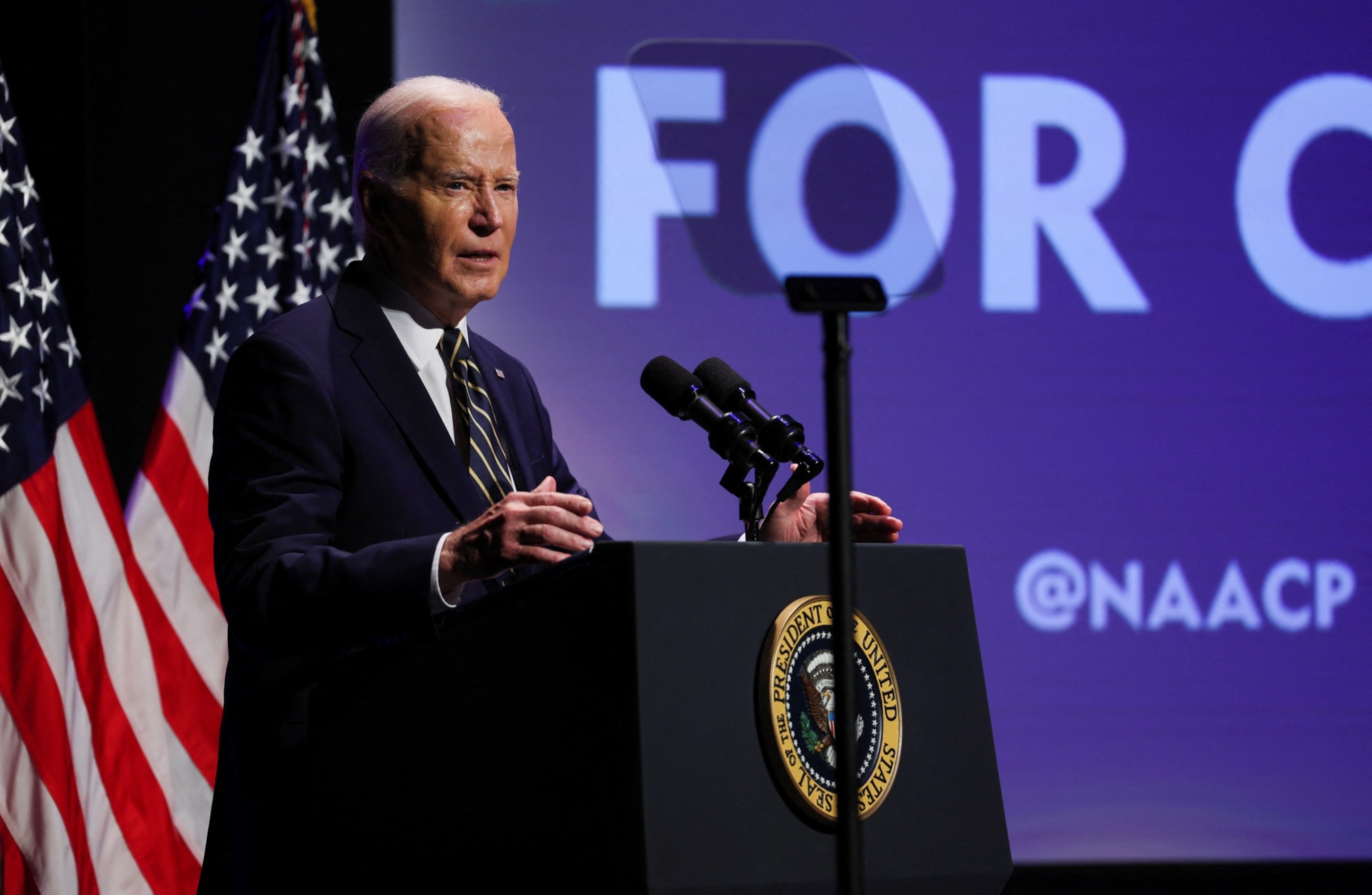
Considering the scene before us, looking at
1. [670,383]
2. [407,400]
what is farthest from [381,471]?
[670,383]

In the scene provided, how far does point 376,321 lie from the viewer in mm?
1639

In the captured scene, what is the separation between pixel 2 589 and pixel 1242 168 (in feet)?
11.9

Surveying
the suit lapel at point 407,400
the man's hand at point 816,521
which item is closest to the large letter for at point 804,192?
the man's hand at point 816,521

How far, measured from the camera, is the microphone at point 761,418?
1.22 meters

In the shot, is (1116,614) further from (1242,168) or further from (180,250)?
(180,250)

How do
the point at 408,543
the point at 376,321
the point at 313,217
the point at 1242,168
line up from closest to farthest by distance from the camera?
the point at 408,543, the point at 376,321, the point at 313,217, the point at 1242,168

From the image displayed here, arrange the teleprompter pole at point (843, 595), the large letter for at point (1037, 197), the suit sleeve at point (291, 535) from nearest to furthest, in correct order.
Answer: the teleprompter pole at point (843, 595), the suit sleeve at point (291, 535), the large letter for at point (1037, 197)

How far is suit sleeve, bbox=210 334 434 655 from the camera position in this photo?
126cm

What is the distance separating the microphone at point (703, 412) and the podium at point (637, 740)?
13 cm

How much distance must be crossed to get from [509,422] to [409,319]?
197 millimetres

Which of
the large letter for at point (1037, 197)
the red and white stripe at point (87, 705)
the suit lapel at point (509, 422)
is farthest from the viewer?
the large letter for at point (1037, 197)

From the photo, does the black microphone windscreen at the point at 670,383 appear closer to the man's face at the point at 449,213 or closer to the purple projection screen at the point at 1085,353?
the man's face at the point at 449,213

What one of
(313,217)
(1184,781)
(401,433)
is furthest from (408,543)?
(1184,781)

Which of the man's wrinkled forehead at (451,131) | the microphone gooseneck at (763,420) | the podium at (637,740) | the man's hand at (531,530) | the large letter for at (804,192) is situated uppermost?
the man's wrinkled forehead at (451,131)
